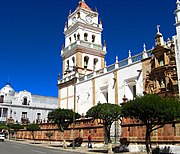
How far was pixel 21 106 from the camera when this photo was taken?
61000mm

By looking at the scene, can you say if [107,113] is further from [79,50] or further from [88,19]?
[88,19]

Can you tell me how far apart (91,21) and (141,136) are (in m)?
28.2

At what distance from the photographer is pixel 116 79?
3130 cm

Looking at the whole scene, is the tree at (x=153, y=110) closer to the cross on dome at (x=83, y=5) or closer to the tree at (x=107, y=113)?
the tree at (x=107, y=113)

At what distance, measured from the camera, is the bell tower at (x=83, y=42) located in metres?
40.7

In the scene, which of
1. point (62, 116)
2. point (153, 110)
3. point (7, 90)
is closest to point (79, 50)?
point (62, 116)

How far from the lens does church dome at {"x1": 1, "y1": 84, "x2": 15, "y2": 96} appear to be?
62138 millimetres

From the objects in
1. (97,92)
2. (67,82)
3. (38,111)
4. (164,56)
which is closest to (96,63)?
(67,82)

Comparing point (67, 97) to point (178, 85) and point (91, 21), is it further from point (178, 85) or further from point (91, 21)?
point (178, 85)

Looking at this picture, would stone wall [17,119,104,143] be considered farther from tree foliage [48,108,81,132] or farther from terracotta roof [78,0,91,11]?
terracotta roof [78,0,91,11]

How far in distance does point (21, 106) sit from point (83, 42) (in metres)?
27.9

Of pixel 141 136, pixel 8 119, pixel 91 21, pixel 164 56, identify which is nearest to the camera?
pixel 141 136

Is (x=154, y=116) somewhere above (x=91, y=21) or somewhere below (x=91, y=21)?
below

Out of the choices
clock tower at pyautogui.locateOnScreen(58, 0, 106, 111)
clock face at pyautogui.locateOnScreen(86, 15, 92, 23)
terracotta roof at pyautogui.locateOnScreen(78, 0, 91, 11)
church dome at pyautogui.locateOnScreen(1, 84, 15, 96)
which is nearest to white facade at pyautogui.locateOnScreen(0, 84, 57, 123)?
church dome at pyautogui.locateOnScreen(1, 84, 15, 96)
